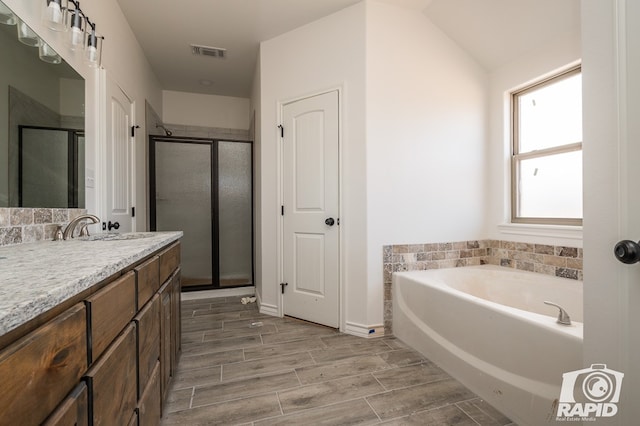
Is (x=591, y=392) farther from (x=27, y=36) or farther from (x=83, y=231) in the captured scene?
(x=27, y=36)

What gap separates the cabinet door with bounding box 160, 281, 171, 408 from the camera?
4.19 feet

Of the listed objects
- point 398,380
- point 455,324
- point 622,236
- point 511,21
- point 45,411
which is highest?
point 511,21

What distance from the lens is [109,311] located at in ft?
2.33

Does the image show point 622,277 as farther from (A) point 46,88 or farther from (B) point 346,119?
(A) point 46,88

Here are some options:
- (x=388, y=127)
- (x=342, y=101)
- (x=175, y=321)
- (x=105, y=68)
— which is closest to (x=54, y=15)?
(x=105, y=68)

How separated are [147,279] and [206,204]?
2.46m

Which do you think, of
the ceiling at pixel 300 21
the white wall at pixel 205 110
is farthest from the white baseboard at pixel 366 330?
the white wall at pixel 205 110

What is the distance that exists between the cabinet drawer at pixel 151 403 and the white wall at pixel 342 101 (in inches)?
57.1

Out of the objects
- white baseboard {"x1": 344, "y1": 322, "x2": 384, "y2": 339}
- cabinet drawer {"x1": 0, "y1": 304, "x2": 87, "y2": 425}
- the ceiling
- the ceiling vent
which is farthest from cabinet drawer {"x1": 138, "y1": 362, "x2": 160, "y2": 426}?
the ceiling vent

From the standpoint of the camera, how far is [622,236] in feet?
2.55

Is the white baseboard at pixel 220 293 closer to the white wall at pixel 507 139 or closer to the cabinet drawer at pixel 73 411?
the white wall at pixel 507 139

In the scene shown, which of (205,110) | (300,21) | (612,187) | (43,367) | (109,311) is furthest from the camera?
(205,110)

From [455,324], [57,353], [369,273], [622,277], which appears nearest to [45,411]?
[57,353]

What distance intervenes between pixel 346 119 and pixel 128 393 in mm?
2116
